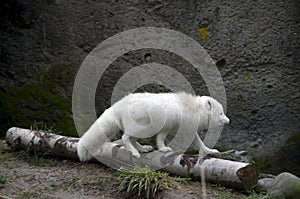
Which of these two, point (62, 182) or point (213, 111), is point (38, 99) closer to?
point (62, 182)

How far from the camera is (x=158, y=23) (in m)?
8.27

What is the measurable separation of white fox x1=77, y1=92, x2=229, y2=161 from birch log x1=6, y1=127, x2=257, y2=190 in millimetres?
101

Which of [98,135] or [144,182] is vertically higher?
[98,135]

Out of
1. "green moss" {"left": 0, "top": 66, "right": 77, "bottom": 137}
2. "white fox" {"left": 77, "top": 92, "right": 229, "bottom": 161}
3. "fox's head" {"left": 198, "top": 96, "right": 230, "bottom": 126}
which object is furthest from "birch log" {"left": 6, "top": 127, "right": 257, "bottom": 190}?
"green moss" {"left": 0, "top": 66, "right": 77, "bottom": 137}

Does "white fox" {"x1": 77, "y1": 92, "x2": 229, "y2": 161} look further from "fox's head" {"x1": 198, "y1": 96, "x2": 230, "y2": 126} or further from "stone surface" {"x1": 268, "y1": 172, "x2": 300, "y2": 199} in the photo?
"stone surface" {"x1": 268, "y1": 172, "x2": 300, "y2": 199}

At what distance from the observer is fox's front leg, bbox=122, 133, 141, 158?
6039mm

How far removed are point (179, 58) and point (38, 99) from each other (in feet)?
7.43

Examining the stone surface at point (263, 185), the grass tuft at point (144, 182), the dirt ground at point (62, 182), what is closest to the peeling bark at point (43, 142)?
the dirt ground at point (62, 182)

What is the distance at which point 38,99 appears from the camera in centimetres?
849

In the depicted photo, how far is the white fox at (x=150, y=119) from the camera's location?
592 centimetres

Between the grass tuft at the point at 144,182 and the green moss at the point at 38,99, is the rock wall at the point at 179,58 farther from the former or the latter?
the grass tuft at the point at 144,182

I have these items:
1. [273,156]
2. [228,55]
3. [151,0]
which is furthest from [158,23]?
[273,156]

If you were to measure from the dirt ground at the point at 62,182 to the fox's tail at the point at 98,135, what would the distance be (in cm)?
19

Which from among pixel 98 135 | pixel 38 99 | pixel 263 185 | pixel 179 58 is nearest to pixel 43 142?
pixel 98 135
